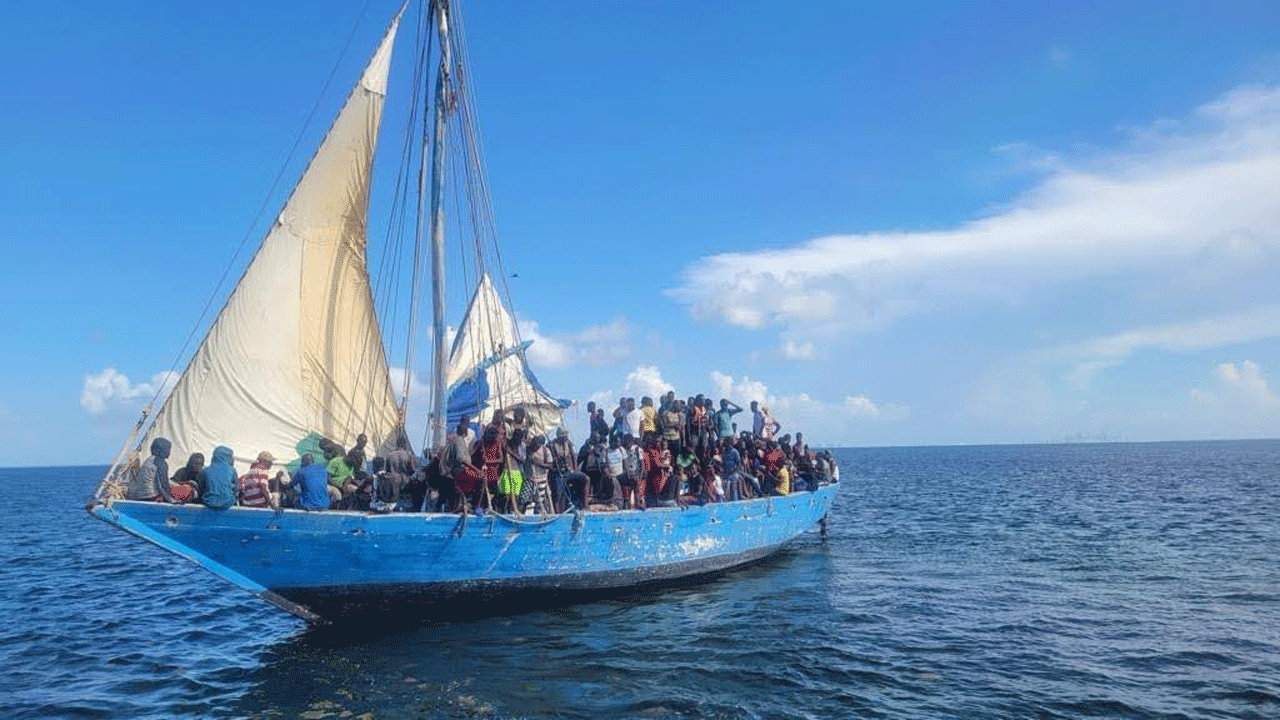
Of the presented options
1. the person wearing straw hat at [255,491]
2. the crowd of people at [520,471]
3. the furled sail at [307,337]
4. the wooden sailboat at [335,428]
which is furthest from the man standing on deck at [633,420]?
the person wearing straw hat at [255,491]

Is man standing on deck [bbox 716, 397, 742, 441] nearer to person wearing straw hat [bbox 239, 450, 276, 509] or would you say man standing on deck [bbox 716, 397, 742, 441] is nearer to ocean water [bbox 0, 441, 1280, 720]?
ocean water [bbox 0, 441, 1280, 720]

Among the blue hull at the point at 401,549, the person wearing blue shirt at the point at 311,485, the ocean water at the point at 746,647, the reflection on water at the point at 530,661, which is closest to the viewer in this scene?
the reflection on water at the point at 530,661

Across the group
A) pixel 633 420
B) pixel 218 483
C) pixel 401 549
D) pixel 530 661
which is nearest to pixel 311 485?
pixel 218 483

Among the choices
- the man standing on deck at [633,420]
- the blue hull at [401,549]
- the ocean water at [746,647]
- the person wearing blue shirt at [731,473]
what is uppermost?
the man standing on deck at [633,420]

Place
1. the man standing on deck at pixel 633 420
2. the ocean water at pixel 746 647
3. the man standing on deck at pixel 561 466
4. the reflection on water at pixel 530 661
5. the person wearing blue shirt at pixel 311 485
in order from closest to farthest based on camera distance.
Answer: the reflection on water at pixel 530 661 → the ocean water at pixel 746 647 → the person wearing blue shirt at pixel 311 485 → the man standing on deck at pixel 561 466 → the man standing on deck at pixel 633 420

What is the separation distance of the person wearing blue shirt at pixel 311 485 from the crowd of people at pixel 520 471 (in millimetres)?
17

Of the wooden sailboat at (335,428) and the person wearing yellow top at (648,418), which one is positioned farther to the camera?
the person wearing yellow top at (648,418)

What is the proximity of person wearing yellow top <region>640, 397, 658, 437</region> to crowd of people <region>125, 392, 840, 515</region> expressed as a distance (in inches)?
1.0

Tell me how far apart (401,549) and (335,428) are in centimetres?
328

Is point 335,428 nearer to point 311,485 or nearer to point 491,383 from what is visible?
point 311,485

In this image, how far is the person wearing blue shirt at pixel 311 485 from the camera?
13.9m

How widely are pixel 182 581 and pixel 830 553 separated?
750 inches

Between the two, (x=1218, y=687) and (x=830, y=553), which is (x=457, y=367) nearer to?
(x=830, y=553)

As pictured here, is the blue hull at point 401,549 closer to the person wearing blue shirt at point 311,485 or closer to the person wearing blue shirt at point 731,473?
the person wearing blue shirt at point 311,485
